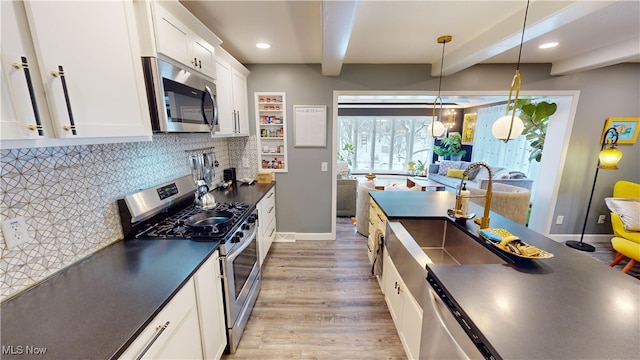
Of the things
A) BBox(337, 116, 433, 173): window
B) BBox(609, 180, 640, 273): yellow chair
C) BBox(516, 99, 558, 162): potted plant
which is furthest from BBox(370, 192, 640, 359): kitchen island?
BBox(337, 116, 433, 173): window

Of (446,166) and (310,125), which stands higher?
(310,125)

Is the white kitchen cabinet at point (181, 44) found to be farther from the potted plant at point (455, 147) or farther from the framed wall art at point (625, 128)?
the potted plant at point (455, 147)

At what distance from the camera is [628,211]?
8.17 ft

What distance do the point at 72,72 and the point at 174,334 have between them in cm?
117

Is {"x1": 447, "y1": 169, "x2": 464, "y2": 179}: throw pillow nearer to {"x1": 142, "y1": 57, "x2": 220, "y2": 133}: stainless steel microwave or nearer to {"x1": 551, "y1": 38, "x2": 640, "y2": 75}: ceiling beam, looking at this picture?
{"x1": 551, "y1": 38, "x2": 640, "y2": 75}: ceiling beam

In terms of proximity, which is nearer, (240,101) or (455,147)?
(240,101)

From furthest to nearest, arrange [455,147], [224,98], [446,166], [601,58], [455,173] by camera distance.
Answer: [455,147] → [446,166] → [455,173] → [601,58] → [224,98]

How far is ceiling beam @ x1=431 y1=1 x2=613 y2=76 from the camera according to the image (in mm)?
1413

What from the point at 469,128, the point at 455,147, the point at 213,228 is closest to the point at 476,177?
the point at 455,147

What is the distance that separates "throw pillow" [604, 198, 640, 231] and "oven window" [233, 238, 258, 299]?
4015 millimetres

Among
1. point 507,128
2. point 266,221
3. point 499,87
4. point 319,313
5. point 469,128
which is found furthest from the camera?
point 469,128

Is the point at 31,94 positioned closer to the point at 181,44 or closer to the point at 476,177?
the point at 181,44

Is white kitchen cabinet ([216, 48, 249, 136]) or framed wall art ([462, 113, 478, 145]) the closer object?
white kitchen cabinet ([216, 48, 249, 136])

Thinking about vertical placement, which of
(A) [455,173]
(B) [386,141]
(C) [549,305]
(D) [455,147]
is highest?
(B) [386,141]
